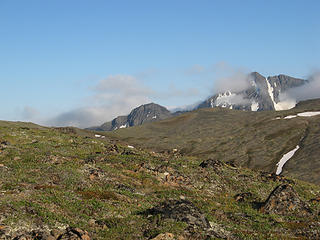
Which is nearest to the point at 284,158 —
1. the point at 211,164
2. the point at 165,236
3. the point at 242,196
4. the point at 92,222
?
the point at 211,164

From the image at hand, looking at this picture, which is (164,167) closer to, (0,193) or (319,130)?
(0,193)

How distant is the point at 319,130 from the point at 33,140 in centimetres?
11955

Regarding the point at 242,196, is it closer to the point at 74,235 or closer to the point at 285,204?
the point at 285,204

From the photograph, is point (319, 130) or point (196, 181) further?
point (319, 130)

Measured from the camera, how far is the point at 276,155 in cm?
13425

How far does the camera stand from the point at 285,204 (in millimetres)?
38625

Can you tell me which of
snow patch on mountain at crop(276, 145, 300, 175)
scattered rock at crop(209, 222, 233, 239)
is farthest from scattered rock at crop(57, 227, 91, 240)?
snow patch on mountain at crop(276, 145, 300, 175)

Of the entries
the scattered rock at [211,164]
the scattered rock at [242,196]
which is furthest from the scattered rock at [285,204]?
the scattered rock at [211,164]

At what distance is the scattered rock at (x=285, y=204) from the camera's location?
125ft

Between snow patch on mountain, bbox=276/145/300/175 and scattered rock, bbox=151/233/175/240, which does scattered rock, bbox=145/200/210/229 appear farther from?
snow patch on mountain, bbox=276/145/300/175

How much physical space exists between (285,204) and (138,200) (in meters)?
15.5

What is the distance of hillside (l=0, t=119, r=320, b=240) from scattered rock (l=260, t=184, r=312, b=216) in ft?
0.33

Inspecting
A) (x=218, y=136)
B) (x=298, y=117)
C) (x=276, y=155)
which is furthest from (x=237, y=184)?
(x=298, y=117)

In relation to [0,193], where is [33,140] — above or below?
above
